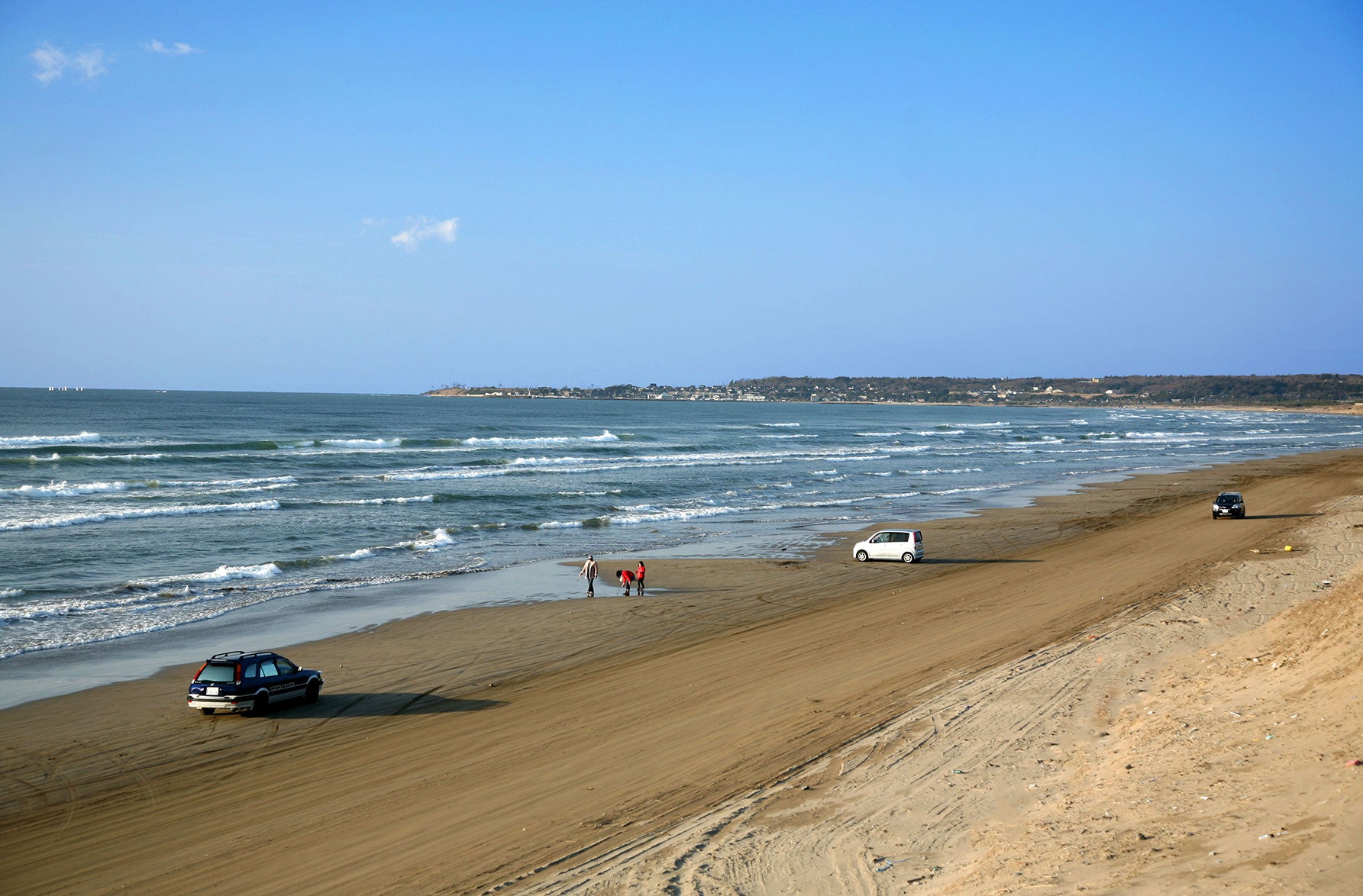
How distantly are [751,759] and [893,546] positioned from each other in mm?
19692

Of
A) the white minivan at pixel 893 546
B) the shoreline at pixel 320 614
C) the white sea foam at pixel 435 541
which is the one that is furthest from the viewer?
the white sea foam at pixel 435 541

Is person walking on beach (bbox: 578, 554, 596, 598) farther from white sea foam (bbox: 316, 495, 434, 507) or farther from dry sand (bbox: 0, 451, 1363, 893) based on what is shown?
white sea foam (bbox: 316, 495, 434, 507)

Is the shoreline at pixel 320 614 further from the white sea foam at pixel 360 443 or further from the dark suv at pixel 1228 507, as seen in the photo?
the white sea foam at pixel 360 443

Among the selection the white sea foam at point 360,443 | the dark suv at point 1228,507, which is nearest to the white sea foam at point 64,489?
the white sea foam at point 360,443

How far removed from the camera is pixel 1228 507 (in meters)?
39.7

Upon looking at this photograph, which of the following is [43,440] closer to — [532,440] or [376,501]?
[532,440]

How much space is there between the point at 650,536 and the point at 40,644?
21.9 metres

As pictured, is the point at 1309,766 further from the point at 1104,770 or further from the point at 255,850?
the point at 255,850

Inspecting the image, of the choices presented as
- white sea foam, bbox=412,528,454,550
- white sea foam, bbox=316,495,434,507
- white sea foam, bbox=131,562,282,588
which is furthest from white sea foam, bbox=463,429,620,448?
white sea foam, bbox=131,562,282,588

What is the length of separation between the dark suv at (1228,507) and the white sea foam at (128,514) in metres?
41.2

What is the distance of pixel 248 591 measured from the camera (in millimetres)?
27250

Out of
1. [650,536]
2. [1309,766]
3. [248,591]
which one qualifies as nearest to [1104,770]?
[1309,766]

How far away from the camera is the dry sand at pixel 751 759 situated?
9492 mm

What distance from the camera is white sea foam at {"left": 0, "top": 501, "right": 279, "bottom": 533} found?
35938 millimetres
